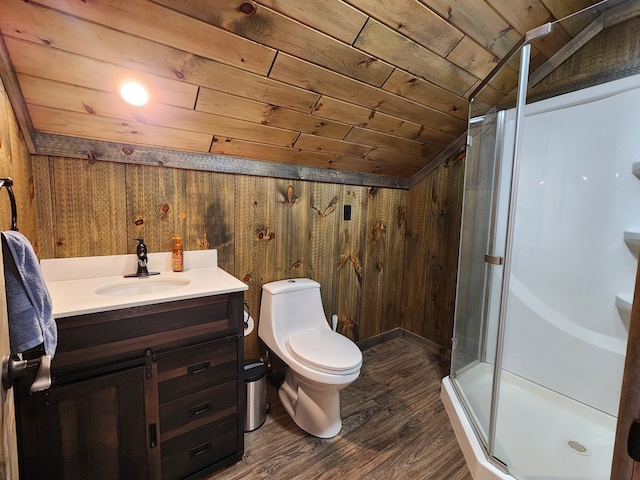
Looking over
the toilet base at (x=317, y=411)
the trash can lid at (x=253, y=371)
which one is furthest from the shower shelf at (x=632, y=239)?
the trash can lid at (x=253, y=371)

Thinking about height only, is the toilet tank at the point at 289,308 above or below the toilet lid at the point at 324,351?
above

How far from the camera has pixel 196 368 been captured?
130cm

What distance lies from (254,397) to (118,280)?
3.10 feet

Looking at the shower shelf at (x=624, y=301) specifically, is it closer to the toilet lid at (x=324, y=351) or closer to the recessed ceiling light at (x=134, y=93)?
the toilet lid at (x=324, y=351)

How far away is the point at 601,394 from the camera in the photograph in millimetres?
1595

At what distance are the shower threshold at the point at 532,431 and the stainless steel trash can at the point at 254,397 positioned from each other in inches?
41.8

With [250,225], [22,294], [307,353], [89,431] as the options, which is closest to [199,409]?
[89,431]

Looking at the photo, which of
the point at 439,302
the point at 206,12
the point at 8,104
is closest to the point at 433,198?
the point at 439,302

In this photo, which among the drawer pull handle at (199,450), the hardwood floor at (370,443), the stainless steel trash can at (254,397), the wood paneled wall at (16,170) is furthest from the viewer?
the stainless steel trash can at (254,397)

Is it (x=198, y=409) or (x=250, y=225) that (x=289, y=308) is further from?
(x=198, y=409)

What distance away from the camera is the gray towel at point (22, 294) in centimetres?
69

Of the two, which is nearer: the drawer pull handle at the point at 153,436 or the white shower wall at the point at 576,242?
the drawer pull handle at the point at 153,436

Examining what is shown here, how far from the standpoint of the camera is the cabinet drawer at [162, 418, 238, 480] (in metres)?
1.27

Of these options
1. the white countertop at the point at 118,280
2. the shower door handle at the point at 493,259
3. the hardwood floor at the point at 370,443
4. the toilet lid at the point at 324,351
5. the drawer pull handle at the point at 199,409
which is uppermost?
the shower door handle at the point at 493,259
